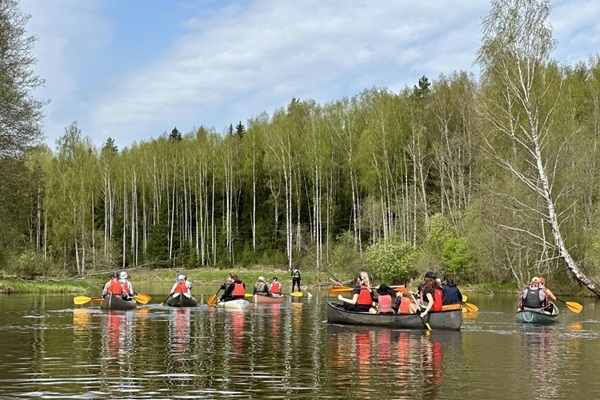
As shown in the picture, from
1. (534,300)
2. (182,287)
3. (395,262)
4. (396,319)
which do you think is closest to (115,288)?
(182,287)

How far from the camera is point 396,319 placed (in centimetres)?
2370

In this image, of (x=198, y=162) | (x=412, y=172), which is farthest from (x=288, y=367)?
(x=198, y=162)

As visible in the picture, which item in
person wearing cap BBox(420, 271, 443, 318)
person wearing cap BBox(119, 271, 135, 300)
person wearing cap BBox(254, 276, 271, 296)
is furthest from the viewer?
person wearing cap BBox(254, 276, 271, 296)

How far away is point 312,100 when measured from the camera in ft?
265

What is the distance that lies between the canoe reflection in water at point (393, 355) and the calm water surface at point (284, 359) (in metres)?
0.03

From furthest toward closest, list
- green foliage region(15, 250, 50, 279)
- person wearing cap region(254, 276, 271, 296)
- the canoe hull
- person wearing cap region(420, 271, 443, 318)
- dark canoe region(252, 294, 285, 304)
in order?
green foliage region(15, 250, 50, 279)
person wearing cap region(254, 276, 271, 296)
dark canoe region(252, 294, 285, 304)
the canoe hull
person wearing cap region(420, 271, 443, 318)

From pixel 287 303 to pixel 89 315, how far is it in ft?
38.1

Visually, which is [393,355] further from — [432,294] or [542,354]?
[432,294]

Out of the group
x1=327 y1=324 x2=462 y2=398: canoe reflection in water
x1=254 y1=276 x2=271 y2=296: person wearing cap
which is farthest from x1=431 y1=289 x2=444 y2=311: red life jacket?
x1=254 y1=276 x2=271 y2=296: person wearing cap

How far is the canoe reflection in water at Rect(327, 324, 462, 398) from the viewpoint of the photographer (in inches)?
546

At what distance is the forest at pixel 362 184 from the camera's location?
1524 inches

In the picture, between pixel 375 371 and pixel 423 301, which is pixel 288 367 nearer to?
pixel 375 371

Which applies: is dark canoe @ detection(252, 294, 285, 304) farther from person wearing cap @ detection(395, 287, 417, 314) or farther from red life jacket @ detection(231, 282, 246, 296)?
person wearing cap @ detection(395, 287, 417, 314)

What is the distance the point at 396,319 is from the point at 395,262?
95.2ft
